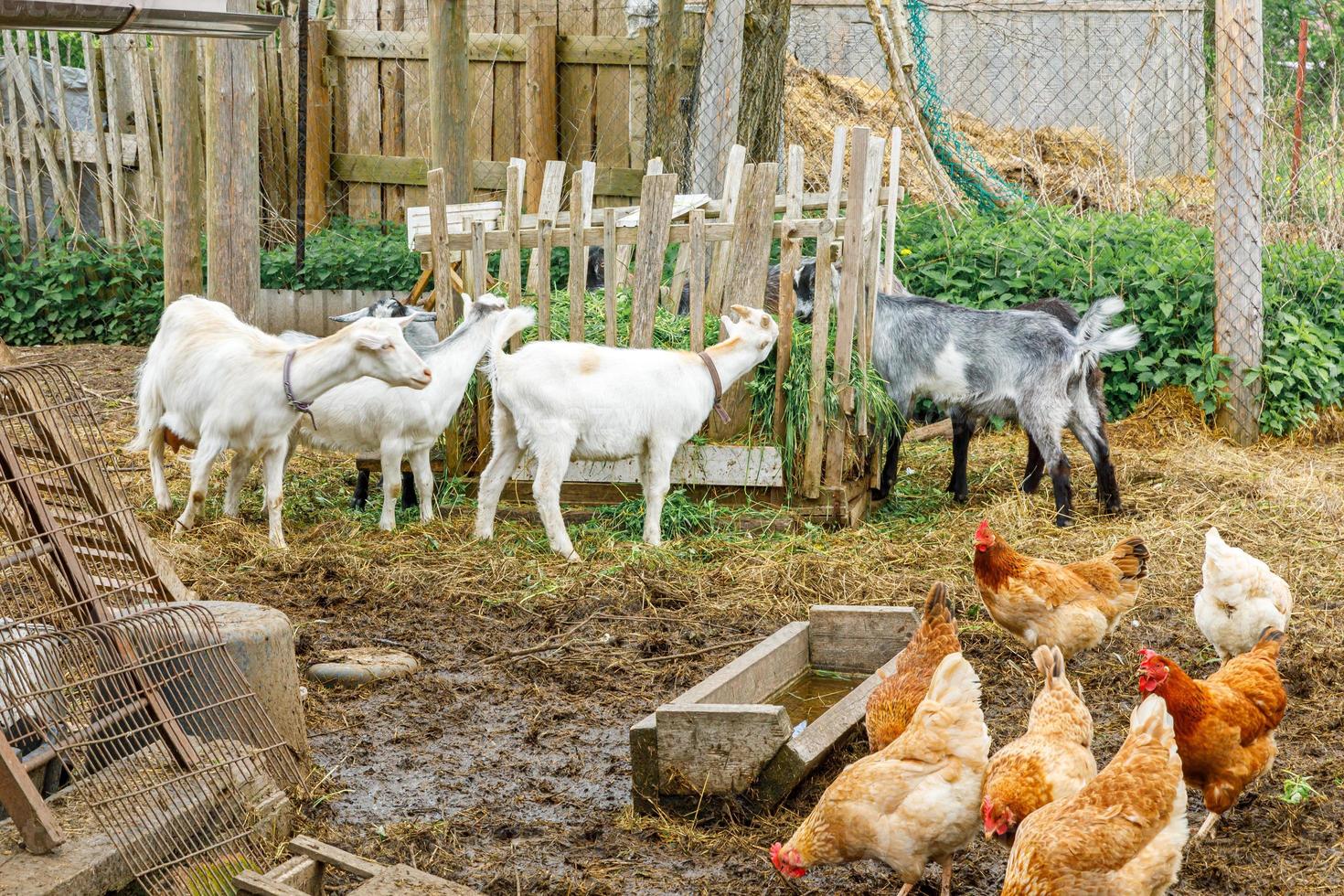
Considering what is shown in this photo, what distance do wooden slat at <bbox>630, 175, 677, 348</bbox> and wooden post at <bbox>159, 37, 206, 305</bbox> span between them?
351cm

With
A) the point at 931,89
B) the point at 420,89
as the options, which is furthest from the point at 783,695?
the point at 420,89

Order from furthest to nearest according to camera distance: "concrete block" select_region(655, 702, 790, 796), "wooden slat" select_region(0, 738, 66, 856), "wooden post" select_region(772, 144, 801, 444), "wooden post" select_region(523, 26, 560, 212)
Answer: "wooden post" select_region(523, 26, 560, 212) → "wooden post" select_region(772, 144, 801, 444) → "concrete block" select_region(655, 702, 790, 796) → "wooden slat" select_region(0, 738, 66, 856)

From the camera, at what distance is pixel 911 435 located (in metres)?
9.30

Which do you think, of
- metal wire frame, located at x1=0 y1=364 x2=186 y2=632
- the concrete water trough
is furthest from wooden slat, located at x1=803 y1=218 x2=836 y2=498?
metal wire frame, located at x1=0 y1=364 x2=186 y2=632

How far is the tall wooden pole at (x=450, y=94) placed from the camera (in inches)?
349

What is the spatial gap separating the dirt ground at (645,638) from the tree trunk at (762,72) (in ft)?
10.6

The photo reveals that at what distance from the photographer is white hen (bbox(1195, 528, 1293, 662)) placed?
483 centimetres

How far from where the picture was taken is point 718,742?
4.01 meters

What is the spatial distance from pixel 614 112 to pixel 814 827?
942 cm

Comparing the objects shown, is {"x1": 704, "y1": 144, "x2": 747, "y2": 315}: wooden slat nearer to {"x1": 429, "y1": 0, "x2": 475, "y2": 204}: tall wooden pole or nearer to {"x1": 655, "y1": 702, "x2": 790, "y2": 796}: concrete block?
{"x1": 429, "y1": 0, "x2": 475, "y2": 204}: tall wooden pole

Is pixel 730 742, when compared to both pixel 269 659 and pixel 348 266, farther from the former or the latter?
pixel 348 266

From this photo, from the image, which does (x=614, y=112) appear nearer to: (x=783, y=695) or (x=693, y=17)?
(x=693, y=17)

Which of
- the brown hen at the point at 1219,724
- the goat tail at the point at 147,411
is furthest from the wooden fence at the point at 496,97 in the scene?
the brown hen at the point at 1219,724

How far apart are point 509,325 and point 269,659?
3121 mm
